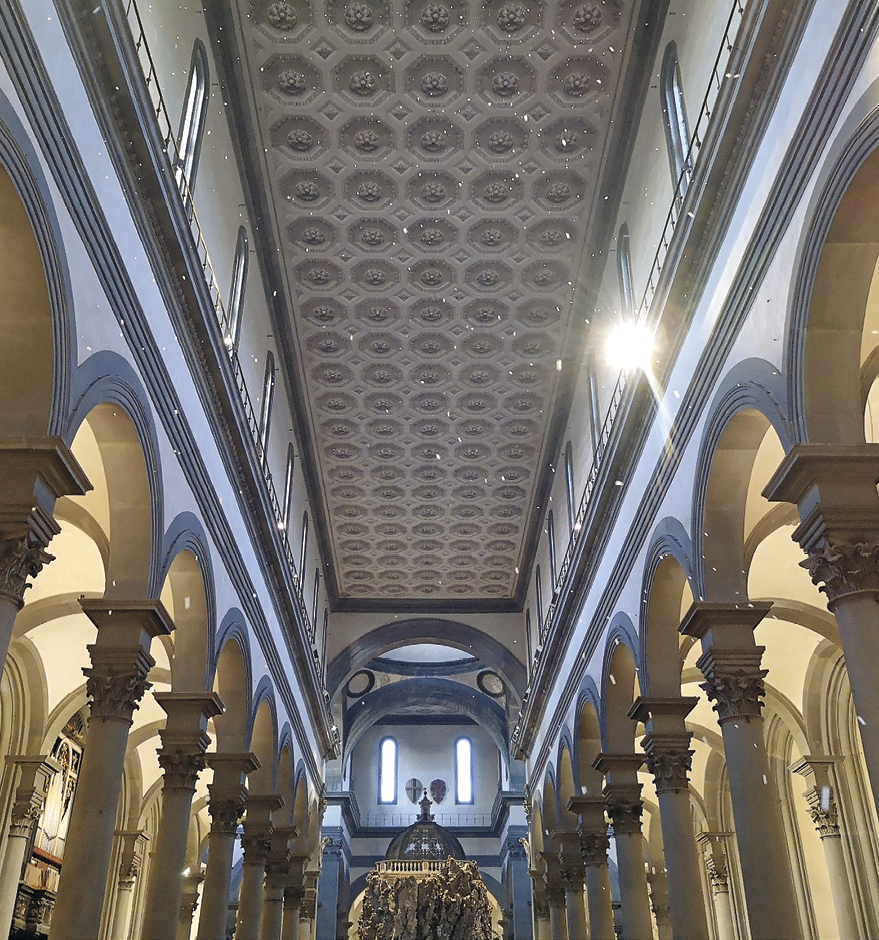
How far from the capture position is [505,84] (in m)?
11.8

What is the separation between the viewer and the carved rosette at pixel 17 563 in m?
6.63

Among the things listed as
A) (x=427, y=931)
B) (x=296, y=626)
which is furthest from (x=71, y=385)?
(x=427, y=931)

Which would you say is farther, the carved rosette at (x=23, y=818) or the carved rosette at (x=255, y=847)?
the carved rosette at (x=255, y=847)

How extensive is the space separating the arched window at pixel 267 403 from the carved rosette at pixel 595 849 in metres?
7.86

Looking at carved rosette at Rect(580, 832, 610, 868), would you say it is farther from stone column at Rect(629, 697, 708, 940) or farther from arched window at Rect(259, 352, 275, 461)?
arched window at Rect(259, 352, 275, 461)

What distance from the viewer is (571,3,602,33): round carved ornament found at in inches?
430

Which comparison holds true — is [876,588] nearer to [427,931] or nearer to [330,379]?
[330,379]

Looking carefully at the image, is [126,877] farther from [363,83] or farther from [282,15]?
[282,15]

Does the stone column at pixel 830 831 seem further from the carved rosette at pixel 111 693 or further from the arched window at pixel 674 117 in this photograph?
the carved rosette at pixel 111 693

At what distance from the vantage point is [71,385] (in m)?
7.34

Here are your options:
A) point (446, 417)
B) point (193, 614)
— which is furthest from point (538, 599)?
point (193, 614)

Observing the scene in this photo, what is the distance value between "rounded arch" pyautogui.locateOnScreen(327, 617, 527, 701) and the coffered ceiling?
5465mm

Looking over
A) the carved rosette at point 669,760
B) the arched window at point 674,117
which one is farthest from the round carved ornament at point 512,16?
the carved rosette at point 669,760

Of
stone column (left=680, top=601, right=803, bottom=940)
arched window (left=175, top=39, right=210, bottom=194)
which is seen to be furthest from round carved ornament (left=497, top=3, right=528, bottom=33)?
stone column (left=680, top=601, right=803, bottom=940)
